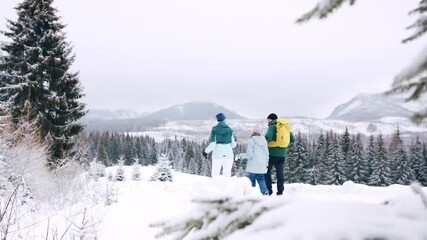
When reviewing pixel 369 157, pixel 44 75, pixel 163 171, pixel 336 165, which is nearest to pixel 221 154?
pixel 44 75

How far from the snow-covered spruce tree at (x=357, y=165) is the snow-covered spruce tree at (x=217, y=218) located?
5485cm

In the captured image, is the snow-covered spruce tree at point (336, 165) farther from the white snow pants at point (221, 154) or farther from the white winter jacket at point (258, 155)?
the white winter jacket at point (258, 155)

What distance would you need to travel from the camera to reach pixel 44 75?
20.5 metres

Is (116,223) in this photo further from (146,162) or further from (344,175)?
(146,162)

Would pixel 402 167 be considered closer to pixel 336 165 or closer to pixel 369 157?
pixel 369 157

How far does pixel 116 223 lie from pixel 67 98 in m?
15.1

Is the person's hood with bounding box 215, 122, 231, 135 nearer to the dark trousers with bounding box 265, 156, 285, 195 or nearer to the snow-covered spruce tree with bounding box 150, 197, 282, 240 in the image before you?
the dark trousers with bounding box 265, 156, 285, 195

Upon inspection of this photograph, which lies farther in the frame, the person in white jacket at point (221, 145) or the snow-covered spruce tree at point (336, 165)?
the snow-covered spruce tree at point (336, 165)

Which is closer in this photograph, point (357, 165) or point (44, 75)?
point (44, 75)

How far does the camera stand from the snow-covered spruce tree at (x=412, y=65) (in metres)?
1.10

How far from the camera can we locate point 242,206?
48.9 inches

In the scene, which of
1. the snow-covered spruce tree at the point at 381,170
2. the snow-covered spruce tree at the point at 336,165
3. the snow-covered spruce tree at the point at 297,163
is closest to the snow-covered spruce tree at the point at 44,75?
the snow-covered spruce tree at the point at 297,163

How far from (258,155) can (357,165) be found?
4840cm

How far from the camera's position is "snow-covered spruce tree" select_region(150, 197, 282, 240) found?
47.3 inches
